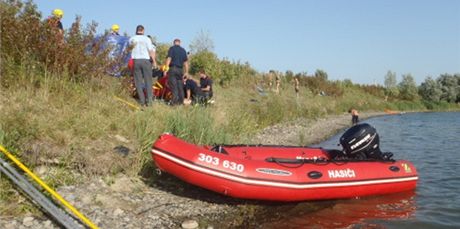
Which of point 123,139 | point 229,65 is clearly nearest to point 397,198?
point 123,139

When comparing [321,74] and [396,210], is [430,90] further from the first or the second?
[396,210]

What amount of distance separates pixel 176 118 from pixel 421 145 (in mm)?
9350

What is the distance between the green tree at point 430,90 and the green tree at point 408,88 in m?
0.69

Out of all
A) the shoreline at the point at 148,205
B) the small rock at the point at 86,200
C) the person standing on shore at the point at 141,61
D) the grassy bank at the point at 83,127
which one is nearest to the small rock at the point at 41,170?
the grassy bank at the point at 83,127

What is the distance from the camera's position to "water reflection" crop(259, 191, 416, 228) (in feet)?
18.8

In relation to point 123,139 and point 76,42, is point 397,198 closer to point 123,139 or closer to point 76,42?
point 123,139

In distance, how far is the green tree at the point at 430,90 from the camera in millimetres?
39156

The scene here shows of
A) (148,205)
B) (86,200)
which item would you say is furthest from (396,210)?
(86,200)

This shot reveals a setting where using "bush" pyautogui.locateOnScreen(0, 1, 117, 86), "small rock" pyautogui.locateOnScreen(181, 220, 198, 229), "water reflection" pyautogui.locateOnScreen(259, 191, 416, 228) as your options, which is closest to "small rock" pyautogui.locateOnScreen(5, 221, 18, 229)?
"small rock" pyautogui.locateOnScreen(181, 220, 198, 229)

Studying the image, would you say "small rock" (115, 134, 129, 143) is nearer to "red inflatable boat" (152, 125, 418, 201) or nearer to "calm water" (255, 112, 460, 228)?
"red inflatable boat" (152, 125, 418, 201)

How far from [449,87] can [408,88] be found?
3578mm

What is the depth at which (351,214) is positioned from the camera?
20.4 ft

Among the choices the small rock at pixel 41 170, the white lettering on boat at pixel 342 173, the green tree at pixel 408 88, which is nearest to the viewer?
the small rock at pixel 41 170

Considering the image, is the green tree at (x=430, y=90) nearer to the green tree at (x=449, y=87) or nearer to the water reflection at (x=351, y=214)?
the green tree at (x=449, y=87)
